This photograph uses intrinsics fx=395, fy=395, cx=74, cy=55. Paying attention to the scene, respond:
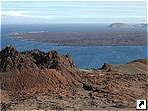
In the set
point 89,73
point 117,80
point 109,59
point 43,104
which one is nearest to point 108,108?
point 43,104

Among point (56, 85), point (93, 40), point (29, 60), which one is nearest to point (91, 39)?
point (93, 40)

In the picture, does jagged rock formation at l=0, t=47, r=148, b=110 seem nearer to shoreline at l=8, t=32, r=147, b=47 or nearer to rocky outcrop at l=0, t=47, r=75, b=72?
rocky outcrop at l=0, t=47, r=75, b=72

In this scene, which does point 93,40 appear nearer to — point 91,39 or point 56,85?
point 91,39

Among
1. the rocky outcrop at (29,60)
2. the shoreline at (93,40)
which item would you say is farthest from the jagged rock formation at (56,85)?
the shoreline at (93,40)

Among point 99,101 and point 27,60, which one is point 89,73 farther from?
point 99,101

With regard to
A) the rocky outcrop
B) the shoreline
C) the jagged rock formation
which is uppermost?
the shoreline

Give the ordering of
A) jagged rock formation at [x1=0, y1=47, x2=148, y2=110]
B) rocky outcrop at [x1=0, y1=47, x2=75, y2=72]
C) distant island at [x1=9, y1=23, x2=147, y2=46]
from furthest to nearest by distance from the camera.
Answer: distant island at [x1=9, y1=23, x2=147, y2=46] < rocky outcrop at [x1=0, y1=47, x2=75, y2=72] < jagged rock formation at [x1=0, y1=47, x2=148, y2=110]

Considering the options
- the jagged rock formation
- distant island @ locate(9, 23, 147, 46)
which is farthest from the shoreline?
the jagged rock formation

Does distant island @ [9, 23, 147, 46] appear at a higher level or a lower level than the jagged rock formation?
higher
